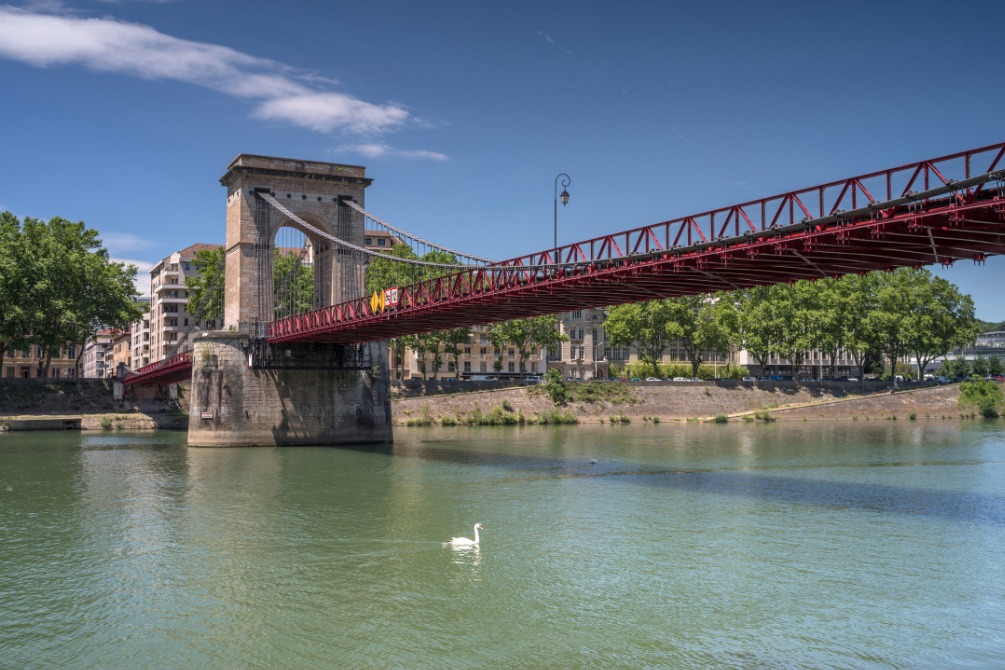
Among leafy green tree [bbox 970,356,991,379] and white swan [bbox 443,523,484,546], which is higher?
leafy green tree [bbox 970,356,991,379]

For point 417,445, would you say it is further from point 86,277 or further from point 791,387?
point 791,387

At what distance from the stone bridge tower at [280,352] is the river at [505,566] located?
10119 mm

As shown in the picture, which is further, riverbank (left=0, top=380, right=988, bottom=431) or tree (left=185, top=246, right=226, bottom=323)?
tree (left=185, top=246, right=226, bottom=323)

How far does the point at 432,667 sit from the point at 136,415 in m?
63.3

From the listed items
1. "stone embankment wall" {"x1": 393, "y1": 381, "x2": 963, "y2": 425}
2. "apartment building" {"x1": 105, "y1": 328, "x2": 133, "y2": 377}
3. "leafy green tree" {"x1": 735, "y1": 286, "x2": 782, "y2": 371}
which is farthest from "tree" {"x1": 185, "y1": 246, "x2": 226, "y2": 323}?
"apartment building" {"x1": 105, "y1": 328, "x2": 133, "y2": 377}

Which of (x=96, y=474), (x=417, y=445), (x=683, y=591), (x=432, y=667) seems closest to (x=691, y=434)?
(x=417, y=445)

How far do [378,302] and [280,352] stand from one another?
12.8 metres

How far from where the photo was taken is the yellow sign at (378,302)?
42.8 metres

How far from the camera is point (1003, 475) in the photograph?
39125 mm

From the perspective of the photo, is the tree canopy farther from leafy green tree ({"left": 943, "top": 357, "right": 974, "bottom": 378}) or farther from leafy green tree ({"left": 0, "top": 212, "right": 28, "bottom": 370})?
leafy green tree ({"left": 943, "top": 357, "right": 974, "bottom": 378})

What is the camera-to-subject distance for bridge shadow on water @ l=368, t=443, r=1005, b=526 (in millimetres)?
30188

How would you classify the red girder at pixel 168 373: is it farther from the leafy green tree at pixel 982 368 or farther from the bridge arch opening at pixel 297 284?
the leafy green tree at pixel 982 368

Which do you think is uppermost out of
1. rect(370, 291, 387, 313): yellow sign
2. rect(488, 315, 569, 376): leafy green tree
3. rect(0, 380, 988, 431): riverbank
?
rect(488, 315, 569, 376): leafy green tree

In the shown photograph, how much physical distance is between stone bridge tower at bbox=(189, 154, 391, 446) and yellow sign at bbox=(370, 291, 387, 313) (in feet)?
36.9
